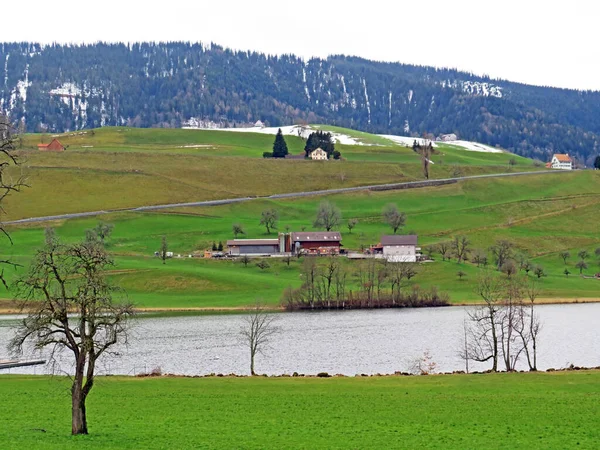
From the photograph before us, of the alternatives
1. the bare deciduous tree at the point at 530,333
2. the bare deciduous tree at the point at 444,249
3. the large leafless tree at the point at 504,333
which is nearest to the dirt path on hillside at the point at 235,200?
the bare deciduous tree at the point at 444,249

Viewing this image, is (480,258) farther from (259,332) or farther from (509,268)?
(259,332)

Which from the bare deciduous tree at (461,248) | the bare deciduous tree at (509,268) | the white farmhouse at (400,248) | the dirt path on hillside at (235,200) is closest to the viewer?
the bare deciduous tree at (509,268)

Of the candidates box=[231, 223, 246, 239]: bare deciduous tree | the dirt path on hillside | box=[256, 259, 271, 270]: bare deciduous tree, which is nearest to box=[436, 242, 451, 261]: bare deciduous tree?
box=[256, 259, 271, 270]: bare deciduous tree

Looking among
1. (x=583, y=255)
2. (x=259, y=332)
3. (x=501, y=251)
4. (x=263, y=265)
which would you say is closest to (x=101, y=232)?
(x=263, y=265)

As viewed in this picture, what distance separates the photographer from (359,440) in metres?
32.5

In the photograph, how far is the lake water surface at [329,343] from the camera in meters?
65.9

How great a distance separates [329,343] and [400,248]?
5988 centimetres

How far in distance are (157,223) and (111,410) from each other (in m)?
117

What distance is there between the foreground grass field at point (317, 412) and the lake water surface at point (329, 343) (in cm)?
1267

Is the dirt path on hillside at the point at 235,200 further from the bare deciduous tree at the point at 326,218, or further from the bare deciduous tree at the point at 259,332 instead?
the bare deciduous tree at the point at 259,332

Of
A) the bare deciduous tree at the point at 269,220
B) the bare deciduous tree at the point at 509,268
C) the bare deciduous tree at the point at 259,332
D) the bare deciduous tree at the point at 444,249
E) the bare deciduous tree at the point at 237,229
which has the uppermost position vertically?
the bare deciduous tree at the point at 269,220

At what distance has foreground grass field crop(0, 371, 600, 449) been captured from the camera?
32250mm

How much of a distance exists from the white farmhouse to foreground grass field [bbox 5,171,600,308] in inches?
155

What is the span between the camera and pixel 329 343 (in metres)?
78.0
